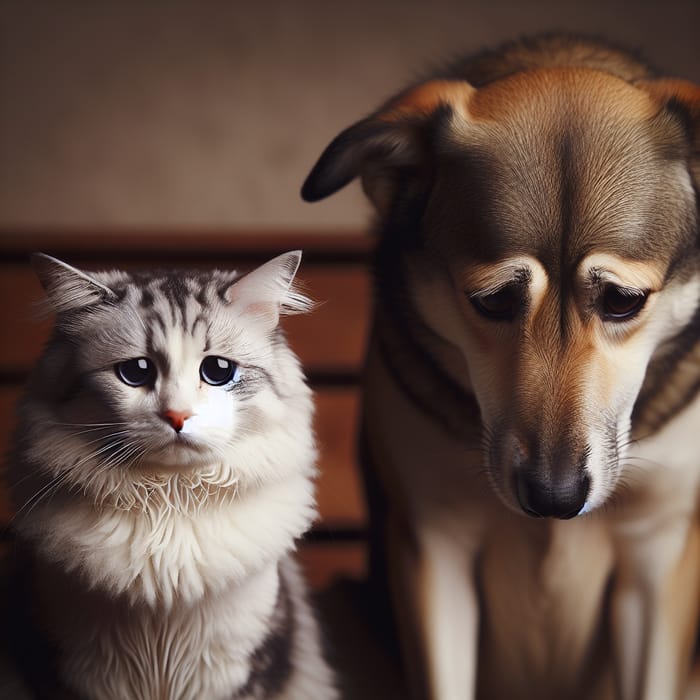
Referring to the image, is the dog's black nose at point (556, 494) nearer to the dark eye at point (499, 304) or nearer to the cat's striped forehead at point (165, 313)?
the dark eye at point (499, 304)

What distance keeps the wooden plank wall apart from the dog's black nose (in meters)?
0.71

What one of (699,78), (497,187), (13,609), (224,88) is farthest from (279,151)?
(13,609)

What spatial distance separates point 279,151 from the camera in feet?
5.04

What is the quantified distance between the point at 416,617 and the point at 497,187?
15.9 inches

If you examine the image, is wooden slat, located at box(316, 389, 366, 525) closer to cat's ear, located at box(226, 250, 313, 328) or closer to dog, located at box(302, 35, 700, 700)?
dog, located at box(302, 35, 700, 700)

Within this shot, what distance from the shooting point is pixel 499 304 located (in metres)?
0.73

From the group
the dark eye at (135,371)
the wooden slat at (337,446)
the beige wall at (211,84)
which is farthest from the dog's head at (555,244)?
the beige wall at (211,84)

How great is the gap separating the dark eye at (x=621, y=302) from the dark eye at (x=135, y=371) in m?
0.34

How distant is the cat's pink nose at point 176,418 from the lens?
1.98ft

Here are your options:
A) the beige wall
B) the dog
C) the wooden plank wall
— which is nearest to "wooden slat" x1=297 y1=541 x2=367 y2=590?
the wooden plank wall

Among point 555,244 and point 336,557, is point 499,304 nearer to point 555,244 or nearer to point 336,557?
point 555,244

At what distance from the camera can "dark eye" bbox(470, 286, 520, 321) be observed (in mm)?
715

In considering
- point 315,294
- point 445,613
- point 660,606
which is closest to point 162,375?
point 445,613

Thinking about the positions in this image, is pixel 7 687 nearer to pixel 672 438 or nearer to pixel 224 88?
pixel 672 438
